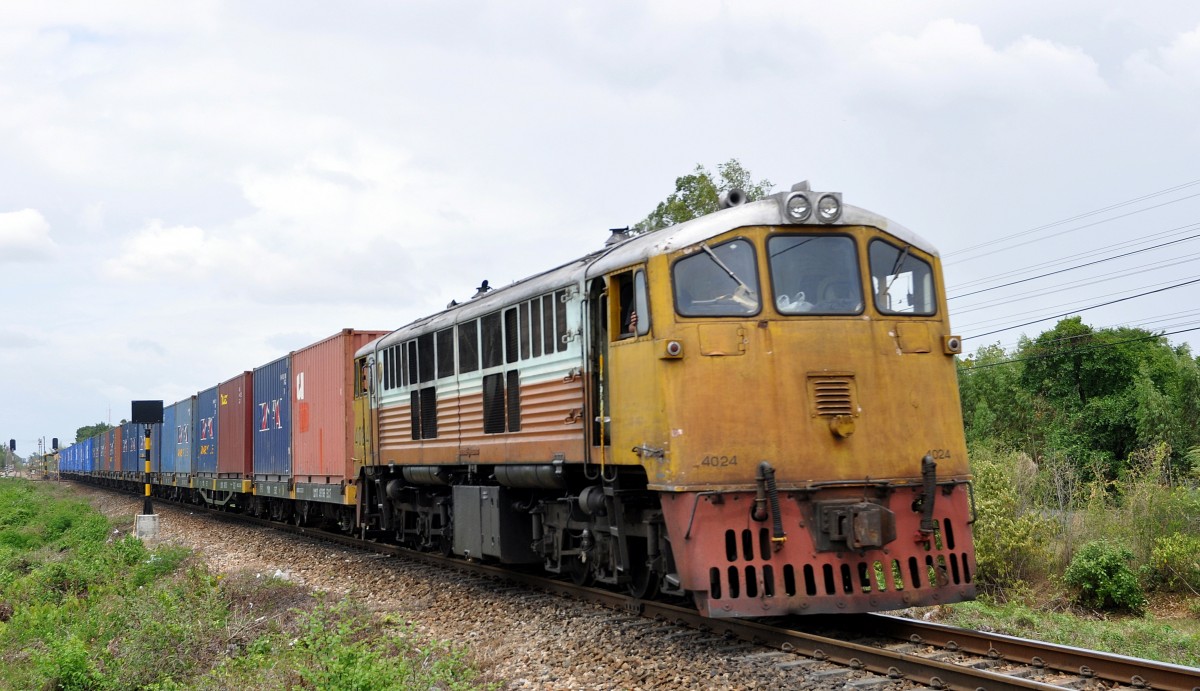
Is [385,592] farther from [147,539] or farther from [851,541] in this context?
[147,539]

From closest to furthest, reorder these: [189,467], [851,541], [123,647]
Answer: [851,541], [123,647], [189,467]

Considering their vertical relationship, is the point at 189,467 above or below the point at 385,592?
above

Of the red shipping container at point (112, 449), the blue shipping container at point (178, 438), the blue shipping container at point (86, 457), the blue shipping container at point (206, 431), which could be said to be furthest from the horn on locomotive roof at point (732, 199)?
the blue shipping container at point (86, 457)

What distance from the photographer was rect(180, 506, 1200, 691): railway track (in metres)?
6.60

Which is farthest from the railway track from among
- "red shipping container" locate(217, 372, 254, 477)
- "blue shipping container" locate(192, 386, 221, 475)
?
"blue shipping container" locate(192, 386, 221, 475)

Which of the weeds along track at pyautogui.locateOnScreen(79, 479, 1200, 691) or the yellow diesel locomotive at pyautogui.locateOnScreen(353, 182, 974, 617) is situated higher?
the yellow diesel locomotive at pyautogui.locateOnScreen(353, 182, 974, 617)

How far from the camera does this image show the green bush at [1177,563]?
573 inches

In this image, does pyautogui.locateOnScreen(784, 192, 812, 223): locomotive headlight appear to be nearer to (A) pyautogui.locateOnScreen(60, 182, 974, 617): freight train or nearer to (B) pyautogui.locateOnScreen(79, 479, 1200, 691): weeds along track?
(A) pyautogui.locateOnScreen(60, 182, 974, 617): freight train

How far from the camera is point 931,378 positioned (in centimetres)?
873

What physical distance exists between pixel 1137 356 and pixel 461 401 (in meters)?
36.4

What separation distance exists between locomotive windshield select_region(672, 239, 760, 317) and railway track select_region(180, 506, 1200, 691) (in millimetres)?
2647

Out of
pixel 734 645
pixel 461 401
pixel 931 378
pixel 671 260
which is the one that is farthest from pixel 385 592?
pixel 931 378

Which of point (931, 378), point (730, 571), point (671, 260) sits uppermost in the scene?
point (671, 260)

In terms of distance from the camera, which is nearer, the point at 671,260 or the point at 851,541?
the point at 851,541
